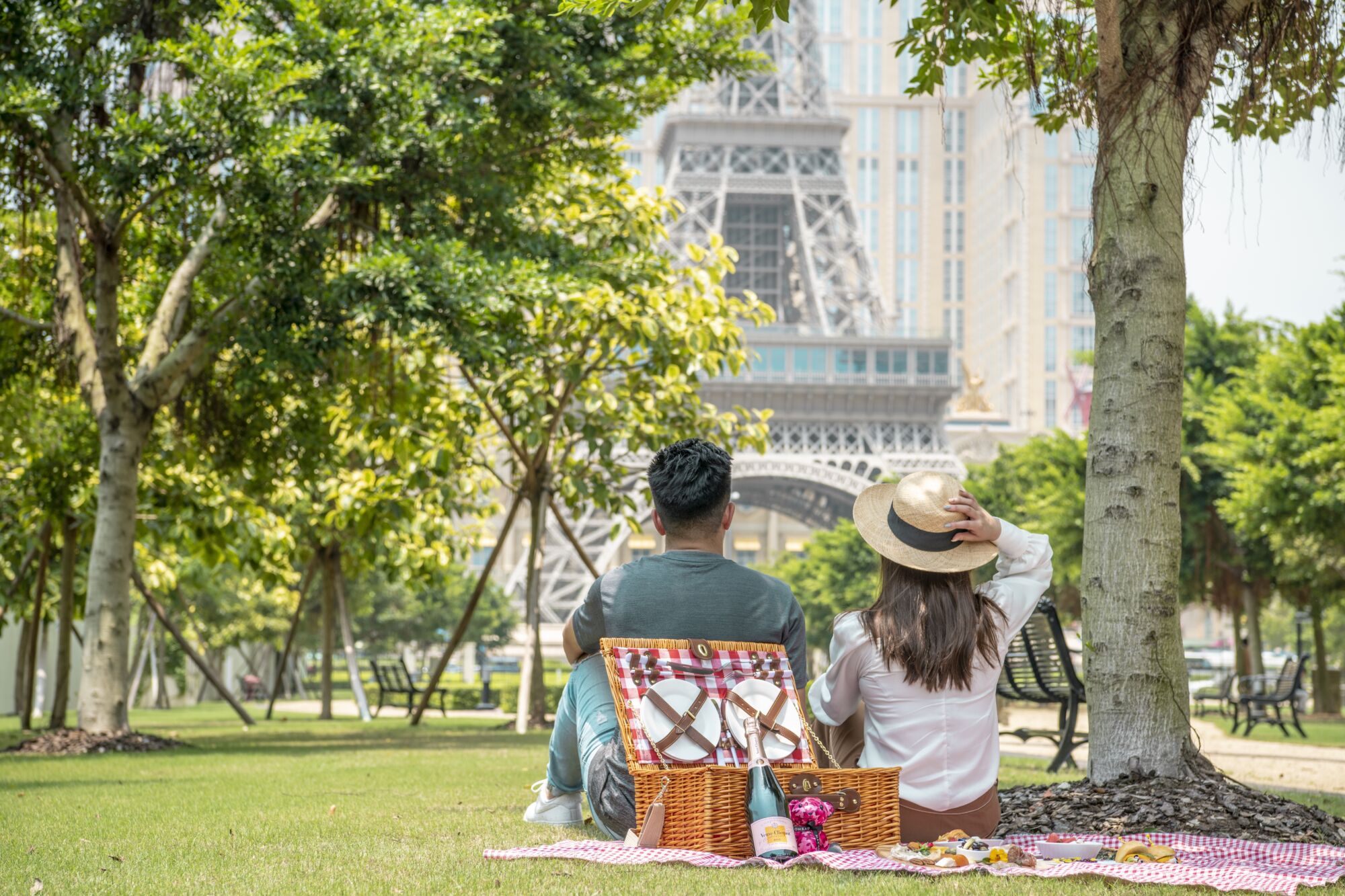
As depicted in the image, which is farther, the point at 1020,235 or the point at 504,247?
the point at 1020,235

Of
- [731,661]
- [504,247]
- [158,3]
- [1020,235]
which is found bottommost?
[731,661]

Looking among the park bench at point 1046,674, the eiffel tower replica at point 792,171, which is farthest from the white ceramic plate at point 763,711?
the eiffel tower replica at point 792,171

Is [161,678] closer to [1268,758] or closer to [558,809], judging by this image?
[1268,758]

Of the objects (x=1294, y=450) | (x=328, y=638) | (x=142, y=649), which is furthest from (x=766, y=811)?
(x=142, y=649)

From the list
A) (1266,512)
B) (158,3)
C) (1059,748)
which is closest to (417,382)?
(158,3)

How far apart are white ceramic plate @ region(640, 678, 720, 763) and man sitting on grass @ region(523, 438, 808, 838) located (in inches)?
6.3

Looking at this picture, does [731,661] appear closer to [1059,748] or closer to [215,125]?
[1059,748]

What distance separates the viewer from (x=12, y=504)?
1384 centimetres

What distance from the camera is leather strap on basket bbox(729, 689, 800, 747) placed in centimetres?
379

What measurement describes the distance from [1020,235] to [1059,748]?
336 feet

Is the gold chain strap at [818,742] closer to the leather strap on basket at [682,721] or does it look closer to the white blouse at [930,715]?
the white blouse at [930,715]


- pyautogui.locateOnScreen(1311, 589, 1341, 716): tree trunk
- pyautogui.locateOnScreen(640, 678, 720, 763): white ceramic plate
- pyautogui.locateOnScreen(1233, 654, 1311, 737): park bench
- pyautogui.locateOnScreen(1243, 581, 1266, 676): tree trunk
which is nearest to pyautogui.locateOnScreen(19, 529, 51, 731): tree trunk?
pyautogui.locateOnScreen(640, 678, 720, 763): white ceramic plate

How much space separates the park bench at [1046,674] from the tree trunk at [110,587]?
21.0 feet

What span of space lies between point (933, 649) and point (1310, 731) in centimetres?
1584
